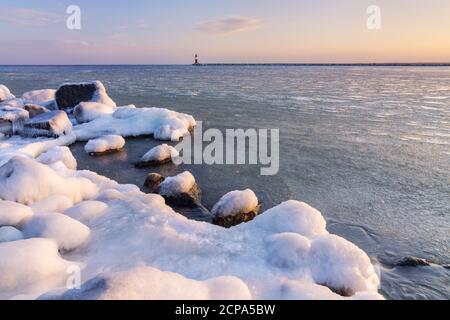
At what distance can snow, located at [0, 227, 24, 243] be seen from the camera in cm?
492

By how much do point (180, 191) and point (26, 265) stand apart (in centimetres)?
355

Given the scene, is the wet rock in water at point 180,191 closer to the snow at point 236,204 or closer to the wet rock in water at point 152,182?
the wet rock in water at point 152,182

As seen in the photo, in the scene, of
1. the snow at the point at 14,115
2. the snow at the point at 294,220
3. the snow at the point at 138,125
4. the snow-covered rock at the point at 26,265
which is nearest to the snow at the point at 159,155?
the snow at the point at 138,125

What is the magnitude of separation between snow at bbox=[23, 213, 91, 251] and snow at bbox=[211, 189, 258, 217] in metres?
2.25

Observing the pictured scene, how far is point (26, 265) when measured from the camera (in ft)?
13.8

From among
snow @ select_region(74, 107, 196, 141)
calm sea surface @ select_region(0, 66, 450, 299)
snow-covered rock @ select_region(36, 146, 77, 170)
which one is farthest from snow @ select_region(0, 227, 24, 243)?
snow @ select_region(74, 107, 196, 141)

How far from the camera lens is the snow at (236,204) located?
651 cm

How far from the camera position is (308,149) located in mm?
11625

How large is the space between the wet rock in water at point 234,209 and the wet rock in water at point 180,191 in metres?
0.93

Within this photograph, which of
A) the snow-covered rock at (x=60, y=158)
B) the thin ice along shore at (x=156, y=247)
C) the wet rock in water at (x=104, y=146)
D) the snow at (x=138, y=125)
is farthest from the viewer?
the snow at (x=138, y=125)

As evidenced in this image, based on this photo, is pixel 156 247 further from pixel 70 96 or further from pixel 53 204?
pixel 70 96

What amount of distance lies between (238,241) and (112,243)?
5.85ft

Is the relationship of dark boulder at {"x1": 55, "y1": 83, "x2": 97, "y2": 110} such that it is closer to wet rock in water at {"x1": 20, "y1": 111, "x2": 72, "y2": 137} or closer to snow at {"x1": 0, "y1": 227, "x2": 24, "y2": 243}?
wet rock in water at {"x1": 20, "y1": 111, "x2": 72, "y2": 137}

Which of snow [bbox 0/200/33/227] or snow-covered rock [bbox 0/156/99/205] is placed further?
snow-covered rock [bbox 0/156/99/205]
